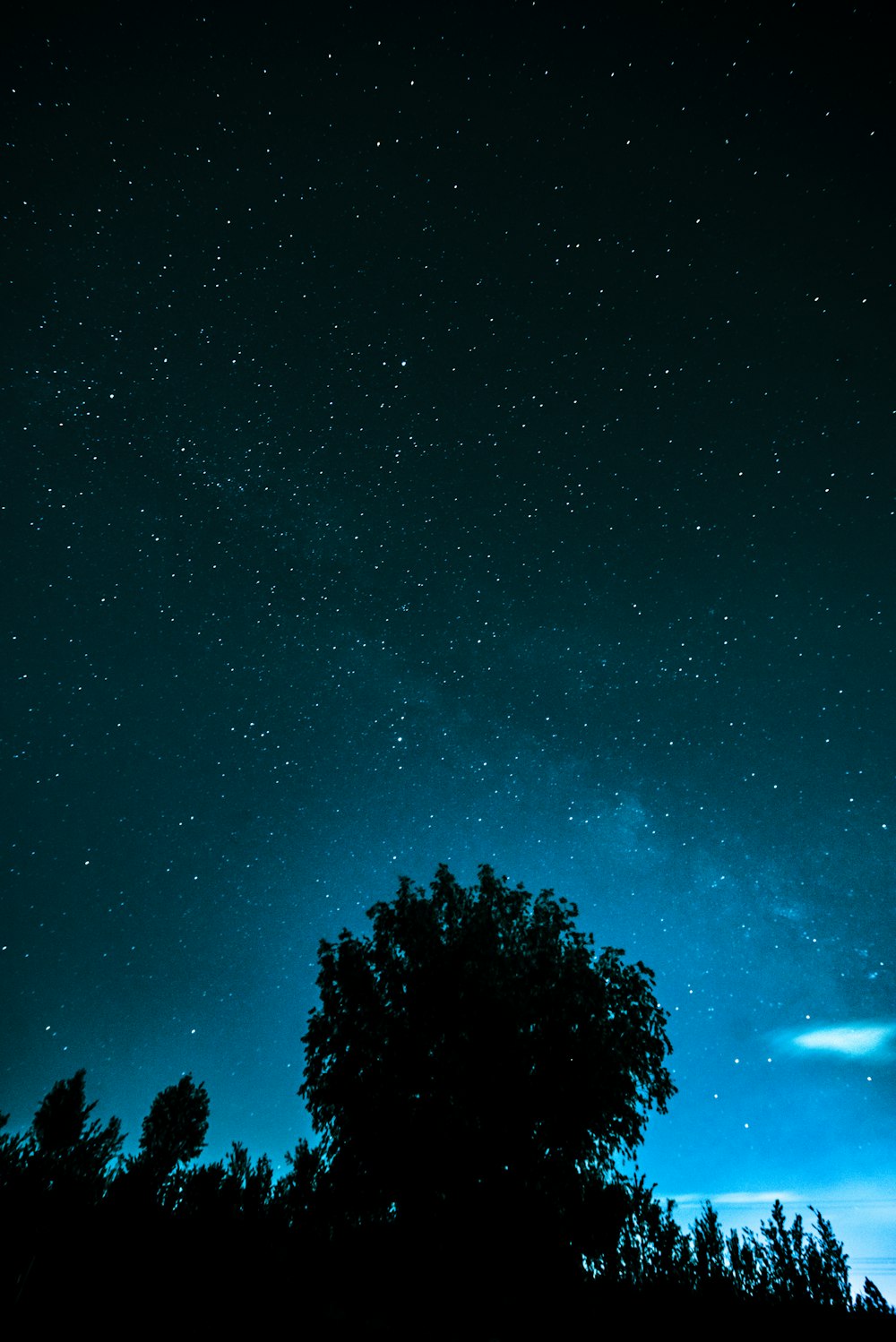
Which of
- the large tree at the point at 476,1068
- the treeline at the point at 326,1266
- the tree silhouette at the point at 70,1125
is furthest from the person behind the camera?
the tree silhouette at the point at 70,1125

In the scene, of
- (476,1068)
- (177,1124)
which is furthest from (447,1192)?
(177,1124)

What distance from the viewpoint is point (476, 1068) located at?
54.0ft

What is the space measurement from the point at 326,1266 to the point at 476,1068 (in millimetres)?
5819

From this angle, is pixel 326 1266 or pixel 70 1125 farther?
pixel 70 1125

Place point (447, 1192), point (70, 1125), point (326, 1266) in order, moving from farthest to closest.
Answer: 1. point (70, 1125)
2. point (447, 1192)
3. point (326, 1266)

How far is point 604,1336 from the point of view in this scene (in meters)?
9.75

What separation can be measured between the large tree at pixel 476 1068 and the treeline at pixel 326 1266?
1.37m

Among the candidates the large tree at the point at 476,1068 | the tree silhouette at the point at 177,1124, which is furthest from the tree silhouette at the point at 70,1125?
the large tree at the point at 476,1068

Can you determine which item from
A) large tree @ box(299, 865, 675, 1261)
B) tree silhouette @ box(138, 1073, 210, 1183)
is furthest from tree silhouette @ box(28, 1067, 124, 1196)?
large tree @ box(299, 865, 675, 1261)

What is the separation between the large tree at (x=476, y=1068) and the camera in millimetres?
15312

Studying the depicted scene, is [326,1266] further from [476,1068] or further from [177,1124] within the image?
[177,1124]

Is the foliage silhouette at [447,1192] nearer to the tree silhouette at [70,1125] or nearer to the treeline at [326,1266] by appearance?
the treeline at [326,1266]

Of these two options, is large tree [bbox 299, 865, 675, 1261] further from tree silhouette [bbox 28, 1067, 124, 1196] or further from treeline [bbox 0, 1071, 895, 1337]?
tree silhouette [bbox 28, 1067, 124, 1196]

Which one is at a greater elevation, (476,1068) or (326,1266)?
(476,1068)
